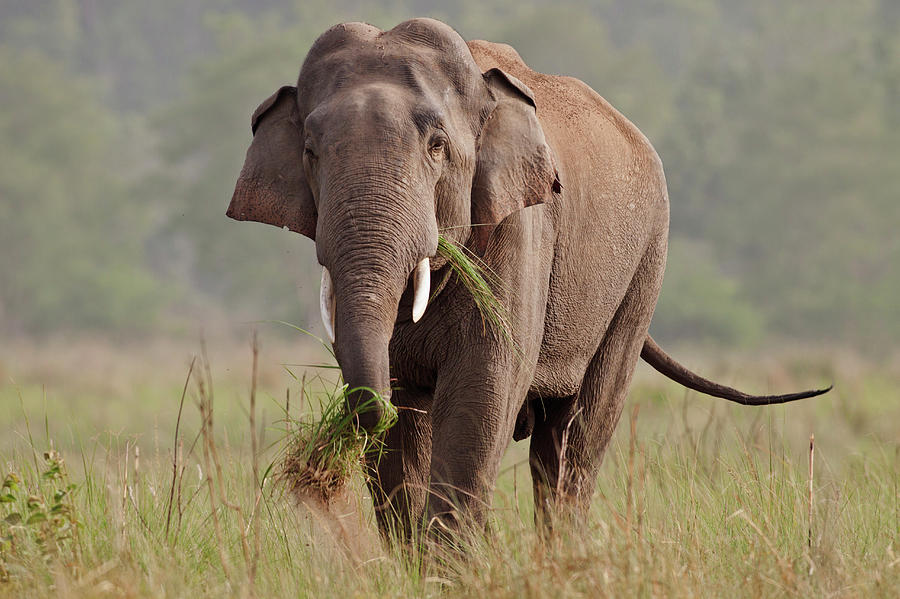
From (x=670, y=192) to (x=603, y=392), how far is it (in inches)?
1693

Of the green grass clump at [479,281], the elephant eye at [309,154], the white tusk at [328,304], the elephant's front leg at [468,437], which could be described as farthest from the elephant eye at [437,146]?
the elephant's front leg at [468,437]

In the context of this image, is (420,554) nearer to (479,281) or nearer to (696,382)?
(479,281)

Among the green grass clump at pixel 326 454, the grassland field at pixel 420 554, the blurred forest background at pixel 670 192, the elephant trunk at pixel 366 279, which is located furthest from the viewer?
the blurred forest background at pixel 670 192

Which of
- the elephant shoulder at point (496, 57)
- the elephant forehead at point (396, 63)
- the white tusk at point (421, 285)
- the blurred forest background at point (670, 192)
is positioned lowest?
the white tusk at point (421, 285)

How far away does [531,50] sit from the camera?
5138cm

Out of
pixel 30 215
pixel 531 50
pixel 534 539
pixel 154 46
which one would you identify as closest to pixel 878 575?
pixel 534 539

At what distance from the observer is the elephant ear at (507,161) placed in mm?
4590

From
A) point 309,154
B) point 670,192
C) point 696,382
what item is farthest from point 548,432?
point 670,192

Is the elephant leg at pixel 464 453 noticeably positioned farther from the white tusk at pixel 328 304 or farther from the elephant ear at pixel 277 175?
the elephant ear at pixel 277 175

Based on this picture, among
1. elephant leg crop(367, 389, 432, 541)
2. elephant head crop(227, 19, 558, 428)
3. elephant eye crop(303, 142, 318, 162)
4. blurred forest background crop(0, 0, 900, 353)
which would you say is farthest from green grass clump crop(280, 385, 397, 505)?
blurred forest background crop(0, 0, 900, 353)

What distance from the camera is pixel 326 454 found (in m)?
4.49

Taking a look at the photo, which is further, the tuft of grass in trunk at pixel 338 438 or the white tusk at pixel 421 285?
the tuft of grass in trunk at pixel 338 438

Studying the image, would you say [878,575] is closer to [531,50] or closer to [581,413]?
[581,413]

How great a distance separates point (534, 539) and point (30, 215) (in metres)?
43.6
